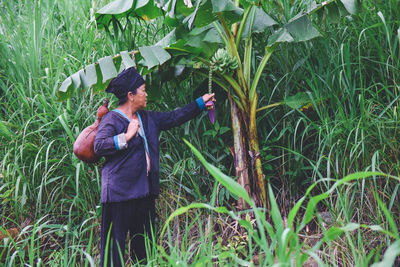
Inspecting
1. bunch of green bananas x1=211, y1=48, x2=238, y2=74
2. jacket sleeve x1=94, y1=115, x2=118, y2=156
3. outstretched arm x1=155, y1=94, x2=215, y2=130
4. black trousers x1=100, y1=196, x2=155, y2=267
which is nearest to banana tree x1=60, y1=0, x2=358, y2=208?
bunch of green bananas x1=211, y1=48, x2=238, y2=74

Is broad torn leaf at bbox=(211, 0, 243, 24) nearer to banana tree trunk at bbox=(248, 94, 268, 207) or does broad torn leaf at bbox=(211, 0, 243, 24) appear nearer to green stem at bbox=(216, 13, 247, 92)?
green stem at bbox=(216, 13, 247, 92)

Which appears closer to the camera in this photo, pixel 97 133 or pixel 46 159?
pixel 97 133

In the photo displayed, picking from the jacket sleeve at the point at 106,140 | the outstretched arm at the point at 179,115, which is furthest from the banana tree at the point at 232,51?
the jacket sleeve at the point at 106,140

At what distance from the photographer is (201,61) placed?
3.16 m

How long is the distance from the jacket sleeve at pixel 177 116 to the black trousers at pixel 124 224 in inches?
20.2

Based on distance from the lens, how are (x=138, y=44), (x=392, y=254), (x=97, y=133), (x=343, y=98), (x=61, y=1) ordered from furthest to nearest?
(x=61, y=1), (x=138, y=44), (x=343, y=98), (x=97, y=133), (x=392, y=254)

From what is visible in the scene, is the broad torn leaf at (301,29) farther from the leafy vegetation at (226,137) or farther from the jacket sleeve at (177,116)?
the jacket sleeve at (177,116)

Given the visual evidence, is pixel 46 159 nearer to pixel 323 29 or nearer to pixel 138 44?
pixel 138 44

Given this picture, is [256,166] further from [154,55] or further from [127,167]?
[154,55]

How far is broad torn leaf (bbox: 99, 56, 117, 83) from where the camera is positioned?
9.52 ft

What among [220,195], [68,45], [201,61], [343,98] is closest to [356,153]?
[343,98]

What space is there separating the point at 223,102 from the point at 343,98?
92 cm

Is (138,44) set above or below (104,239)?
above

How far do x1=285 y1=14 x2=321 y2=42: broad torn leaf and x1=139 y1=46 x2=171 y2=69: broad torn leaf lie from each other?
837 mm
